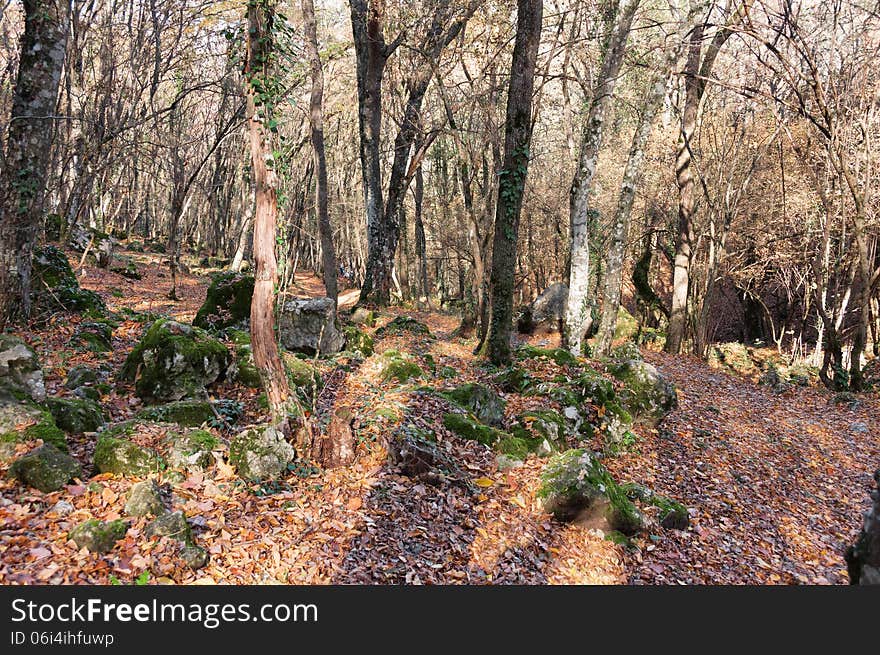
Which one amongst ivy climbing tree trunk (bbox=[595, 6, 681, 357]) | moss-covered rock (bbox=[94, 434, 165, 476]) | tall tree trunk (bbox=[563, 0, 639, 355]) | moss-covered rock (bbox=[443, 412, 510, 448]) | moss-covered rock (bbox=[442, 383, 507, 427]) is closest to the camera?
moss-covered rock (bbox=[94, 434, 165, 476])

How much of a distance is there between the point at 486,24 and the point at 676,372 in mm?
10776

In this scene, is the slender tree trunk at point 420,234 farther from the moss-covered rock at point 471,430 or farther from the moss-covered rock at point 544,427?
the moss-covered rock at point 471,430

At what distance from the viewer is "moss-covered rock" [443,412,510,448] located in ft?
22.4

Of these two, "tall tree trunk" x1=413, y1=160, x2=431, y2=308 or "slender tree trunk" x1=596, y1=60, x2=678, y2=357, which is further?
"tall tree trunk" x1=413, y1=160, x2=431, y2=308

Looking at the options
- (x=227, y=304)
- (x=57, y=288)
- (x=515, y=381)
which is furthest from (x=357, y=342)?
(x=57, y=288)

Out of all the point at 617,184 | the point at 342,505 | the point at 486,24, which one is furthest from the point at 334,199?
the point at 342,505

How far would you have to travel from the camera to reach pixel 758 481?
8000 millimetres

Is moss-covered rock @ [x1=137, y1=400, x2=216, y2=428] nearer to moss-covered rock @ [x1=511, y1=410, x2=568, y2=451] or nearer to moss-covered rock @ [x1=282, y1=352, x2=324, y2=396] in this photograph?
moss-covered rock @ [x1=282, y1=352, x2=324, y2=396]

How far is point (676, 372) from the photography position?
14.4 metres

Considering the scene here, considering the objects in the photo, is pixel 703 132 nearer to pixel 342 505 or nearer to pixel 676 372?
→ pixel 676 372

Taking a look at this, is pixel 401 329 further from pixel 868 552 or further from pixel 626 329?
pixel 868 552

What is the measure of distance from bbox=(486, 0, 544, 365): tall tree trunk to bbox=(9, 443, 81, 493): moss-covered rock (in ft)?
21.5

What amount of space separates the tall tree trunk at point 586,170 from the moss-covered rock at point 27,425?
952 cm

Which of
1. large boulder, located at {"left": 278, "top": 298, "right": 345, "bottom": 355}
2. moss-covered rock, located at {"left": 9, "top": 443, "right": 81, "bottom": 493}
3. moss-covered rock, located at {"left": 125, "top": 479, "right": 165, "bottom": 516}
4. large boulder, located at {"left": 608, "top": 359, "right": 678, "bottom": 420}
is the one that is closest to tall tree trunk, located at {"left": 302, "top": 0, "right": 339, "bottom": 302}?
large boulder, located at {"left": 278, "top": 298, "right": 345, "bottom": 355}
